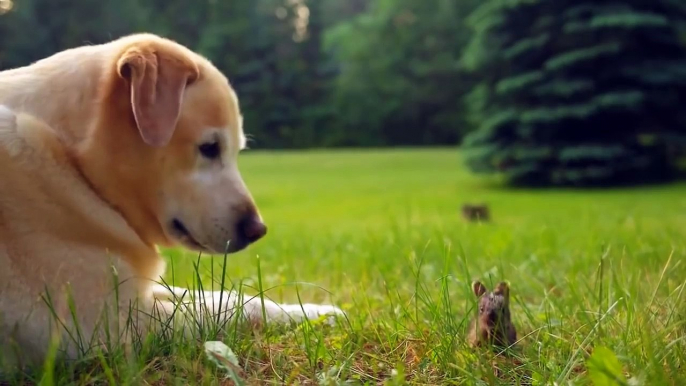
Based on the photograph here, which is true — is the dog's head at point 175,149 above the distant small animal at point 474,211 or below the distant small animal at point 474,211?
above

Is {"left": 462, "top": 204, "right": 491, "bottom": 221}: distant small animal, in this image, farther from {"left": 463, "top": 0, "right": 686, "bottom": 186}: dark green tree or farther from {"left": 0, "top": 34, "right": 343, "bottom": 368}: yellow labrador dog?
{"left": 463, "top": 0, "right": 686, "bottom": 186}: dark green tree

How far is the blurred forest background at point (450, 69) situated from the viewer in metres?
13.4

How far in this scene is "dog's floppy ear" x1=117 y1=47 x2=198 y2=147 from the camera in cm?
201

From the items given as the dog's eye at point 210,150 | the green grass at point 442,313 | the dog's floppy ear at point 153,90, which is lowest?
the green grass at point 442,313

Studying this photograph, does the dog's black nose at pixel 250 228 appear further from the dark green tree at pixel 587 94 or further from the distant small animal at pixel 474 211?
the dark green tree at pixel 587 94

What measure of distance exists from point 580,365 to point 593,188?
12.3 m

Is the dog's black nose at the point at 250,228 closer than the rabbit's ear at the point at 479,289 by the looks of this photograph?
No

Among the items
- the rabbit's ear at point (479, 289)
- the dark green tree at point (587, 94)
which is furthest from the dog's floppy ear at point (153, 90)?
the dark green tree at point (587, 94)

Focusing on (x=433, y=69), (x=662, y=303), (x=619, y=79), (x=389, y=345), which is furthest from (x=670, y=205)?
(x=433, y=69)

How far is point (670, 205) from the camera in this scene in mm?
9547

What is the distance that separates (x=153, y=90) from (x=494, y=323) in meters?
1.23

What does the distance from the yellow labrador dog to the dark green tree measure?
461 inches

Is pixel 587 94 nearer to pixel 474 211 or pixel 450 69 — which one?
pixel 474 211

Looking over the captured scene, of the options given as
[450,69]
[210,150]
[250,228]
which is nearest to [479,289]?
[250,228]
